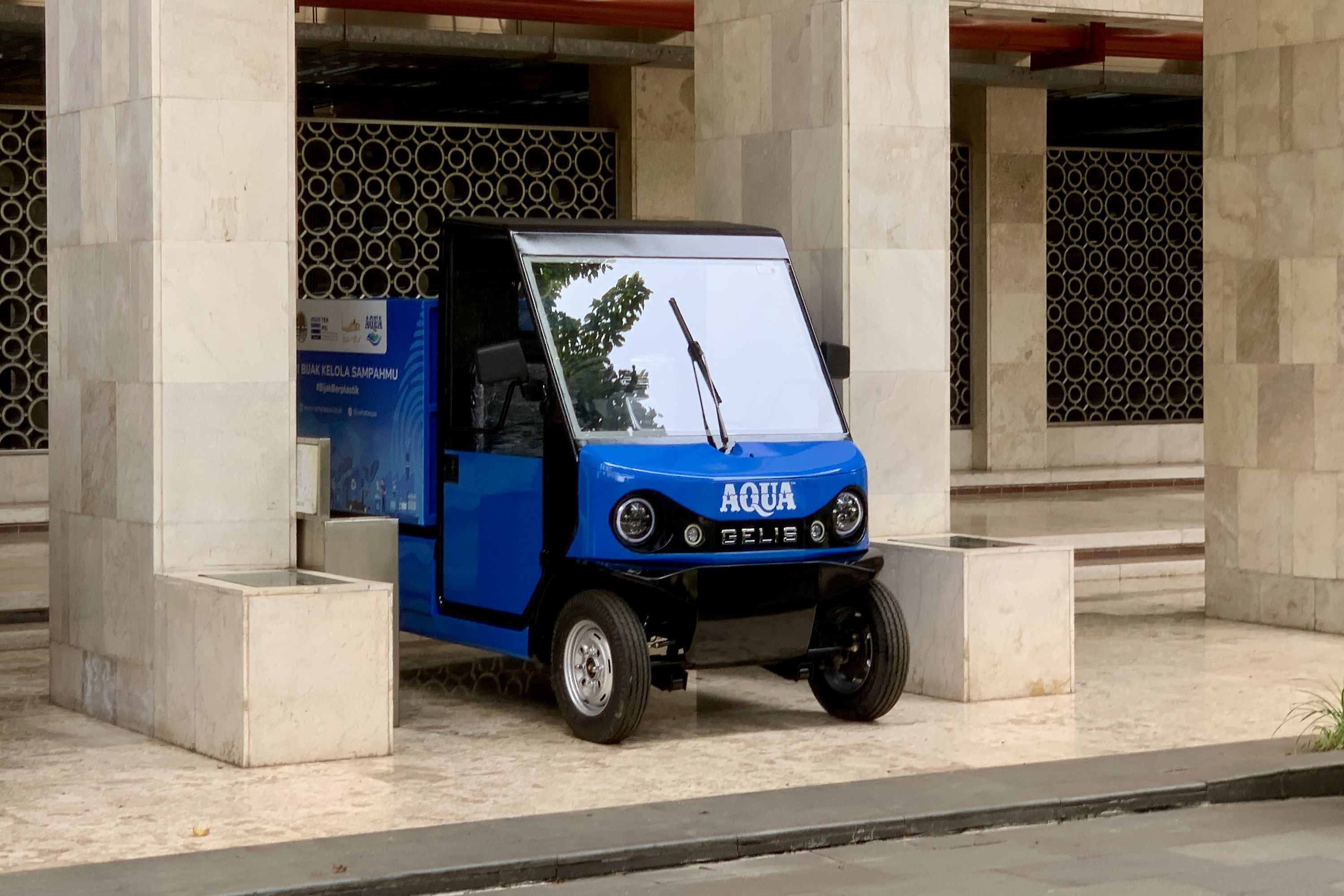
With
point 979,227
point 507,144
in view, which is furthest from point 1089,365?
point 507,144

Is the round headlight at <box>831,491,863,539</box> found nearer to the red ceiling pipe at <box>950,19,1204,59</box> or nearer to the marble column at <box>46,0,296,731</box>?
the marble column at <box>46,0,296,731</box>

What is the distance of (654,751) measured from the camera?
27.2ft

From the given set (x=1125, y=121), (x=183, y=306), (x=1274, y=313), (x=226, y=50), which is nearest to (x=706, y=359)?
(x=183, y=306)

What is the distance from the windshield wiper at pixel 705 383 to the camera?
8680mm

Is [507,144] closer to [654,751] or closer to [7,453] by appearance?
[7,453]

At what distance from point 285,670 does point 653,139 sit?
12.3 meters

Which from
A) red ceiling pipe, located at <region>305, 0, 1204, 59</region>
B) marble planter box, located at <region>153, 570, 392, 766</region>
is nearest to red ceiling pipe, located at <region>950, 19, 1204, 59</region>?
red ceiling pipe, located at <region>305, 0, 1204, 59</region>

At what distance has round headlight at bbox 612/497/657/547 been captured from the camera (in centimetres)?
827

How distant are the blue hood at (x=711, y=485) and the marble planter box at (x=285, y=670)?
0.96 meters

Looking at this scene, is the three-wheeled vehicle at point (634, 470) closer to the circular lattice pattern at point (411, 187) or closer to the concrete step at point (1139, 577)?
the concrete step at point (1139, 577)

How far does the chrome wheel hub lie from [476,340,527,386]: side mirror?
1.13 m

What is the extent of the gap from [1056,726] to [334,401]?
13.8ft

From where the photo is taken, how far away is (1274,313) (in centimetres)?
1240

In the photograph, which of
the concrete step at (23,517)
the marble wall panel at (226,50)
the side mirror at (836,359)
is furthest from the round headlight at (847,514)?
the concrete step at (23,517)
